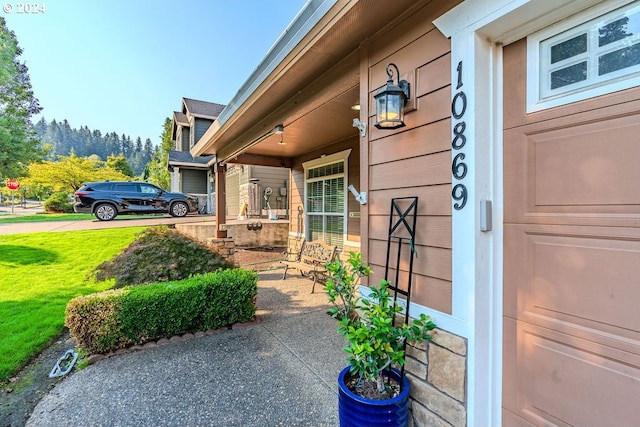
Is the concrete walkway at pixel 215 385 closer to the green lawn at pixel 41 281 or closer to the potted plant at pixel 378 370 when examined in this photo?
the potted plant at pixel 378 370

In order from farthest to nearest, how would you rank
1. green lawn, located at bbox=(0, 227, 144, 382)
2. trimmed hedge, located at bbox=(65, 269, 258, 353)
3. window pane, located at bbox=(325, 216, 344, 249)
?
window pane, located at bbox=(325, 216, 344, 249) → green lawn, located at bbox=(0, 227, 144, 382) → trimmed hedge, located at bbox=(65, 269, 258, 353)

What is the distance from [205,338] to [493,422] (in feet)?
9.21

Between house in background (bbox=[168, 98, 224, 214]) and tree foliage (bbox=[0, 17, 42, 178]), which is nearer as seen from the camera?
tree foliage (bbox=[0, 17, 42, 178])

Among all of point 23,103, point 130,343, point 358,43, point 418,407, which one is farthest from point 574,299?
point 23,103

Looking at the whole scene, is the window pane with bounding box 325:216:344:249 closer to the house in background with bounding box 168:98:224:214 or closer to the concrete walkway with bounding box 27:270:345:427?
the concrete walkway with bounding box 27:270:345:427

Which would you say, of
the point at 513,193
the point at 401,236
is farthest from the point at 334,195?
the point at 513,193

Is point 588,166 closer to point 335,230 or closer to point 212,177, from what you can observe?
point 335,230

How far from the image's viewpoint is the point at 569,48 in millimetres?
1285

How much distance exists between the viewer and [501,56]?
1.51 m

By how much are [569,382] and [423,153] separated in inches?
50.5

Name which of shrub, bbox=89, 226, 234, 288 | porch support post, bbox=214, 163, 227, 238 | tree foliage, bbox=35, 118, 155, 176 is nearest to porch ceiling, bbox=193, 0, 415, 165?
porch support post, bbox=214, 163, 227, 238

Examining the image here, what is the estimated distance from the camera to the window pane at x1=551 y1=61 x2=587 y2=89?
4.08 ft

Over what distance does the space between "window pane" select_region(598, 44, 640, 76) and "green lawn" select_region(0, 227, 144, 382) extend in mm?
4626

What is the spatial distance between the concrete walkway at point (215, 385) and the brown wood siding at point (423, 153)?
117 centimetres
